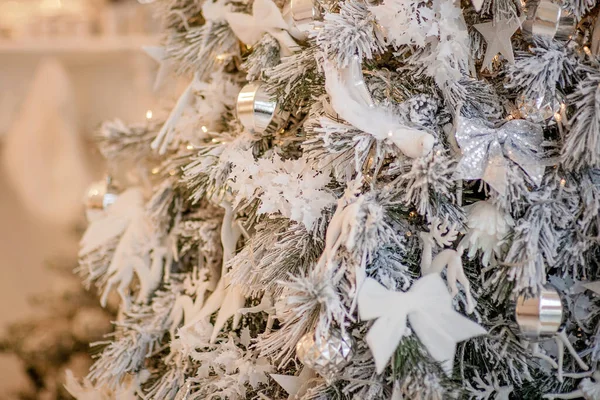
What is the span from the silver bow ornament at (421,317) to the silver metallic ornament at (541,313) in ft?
0.16

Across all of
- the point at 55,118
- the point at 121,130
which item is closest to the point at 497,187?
the point at 121,130

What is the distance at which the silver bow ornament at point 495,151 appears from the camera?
510 millimetres

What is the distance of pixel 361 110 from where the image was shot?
0.52 meters

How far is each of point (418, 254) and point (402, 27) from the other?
0.75ft

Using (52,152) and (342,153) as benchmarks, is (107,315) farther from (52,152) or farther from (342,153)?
(342,153)

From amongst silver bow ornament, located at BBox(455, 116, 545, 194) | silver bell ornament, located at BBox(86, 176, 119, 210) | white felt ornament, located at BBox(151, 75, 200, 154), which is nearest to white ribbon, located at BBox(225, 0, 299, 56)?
white felt ornament, located at BBox(151, 75, 200, 154)

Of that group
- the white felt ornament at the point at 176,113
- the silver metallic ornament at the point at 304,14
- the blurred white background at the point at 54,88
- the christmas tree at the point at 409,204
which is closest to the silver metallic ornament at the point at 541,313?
the christmas tree at the point at 409,204

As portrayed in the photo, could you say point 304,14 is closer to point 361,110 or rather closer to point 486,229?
point 361,110

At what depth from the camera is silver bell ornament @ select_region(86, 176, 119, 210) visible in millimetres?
811

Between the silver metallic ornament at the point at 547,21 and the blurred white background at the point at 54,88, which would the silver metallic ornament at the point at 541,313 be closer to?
the silver metallic ornament at the point at 547,21

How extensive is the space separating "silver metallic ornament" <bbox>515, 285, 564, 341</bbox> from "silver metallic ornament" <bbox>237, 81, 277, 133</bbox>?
1.05 ft

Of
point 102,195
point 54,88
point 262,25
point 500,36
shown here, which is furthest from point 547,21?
point 54,88

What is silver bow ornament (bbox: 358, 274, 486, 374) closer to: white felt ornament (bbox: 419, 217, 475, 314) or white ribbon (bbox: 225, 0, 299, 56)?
white felt ornament (bbox: 419, 217, 475, 314)

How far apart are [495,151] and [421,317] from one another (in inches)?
6.8
